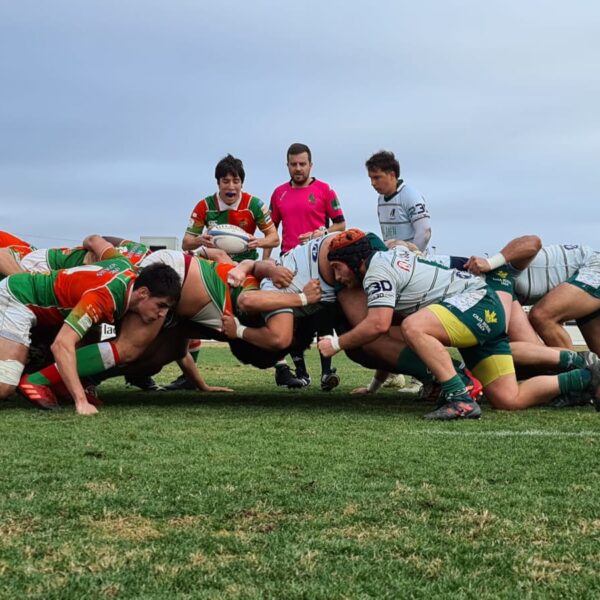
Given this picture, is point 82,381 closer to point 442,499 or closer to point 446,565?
point 442,499

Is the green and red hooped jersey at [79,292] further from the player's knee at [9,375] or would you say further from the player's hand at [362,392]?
the player's hand at [362,392]

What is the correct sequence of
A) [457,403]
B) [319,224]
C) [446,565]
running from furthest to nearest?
1. [319,224]
2. [457,403]
3. [446,565]

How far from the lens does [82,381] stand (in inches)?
246

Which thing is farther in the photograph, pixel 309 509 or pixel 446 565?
pixel 309 509

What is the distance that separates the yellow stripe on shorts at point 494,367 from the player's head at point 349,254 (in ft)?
3.94

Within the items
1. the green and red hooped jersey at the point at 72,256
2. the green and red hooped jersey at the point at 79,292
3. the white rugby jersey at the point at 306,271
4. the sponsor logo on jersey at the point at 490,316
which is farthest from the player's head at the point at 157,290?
the sponsor logo on jersey at the point at 490,316

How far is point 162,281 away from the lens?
215 inches

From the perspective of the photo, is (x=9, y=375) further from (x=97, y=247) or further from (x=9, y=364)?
(x=97, y=247)

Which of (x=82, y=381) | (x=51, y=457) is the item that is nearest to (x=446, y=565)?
(x=51, y=457)

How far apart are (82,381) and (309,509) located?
382cm

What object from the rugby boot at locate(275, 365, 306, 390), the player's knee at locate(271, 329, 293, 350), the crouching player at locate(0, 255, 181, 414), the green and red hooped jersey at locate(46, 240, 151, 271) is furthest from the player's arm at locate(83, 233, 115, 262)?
the rugby boot at locate(275, 365, 306, 390)

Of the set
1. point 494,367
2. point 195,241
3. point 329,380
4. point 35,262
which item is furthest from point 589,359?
point 35,262

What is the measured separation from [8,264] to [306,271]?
2.86 metres

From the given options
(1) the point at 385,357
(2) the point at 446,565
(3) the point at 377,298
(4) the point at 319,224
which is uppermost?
(4) the point at 319,224
